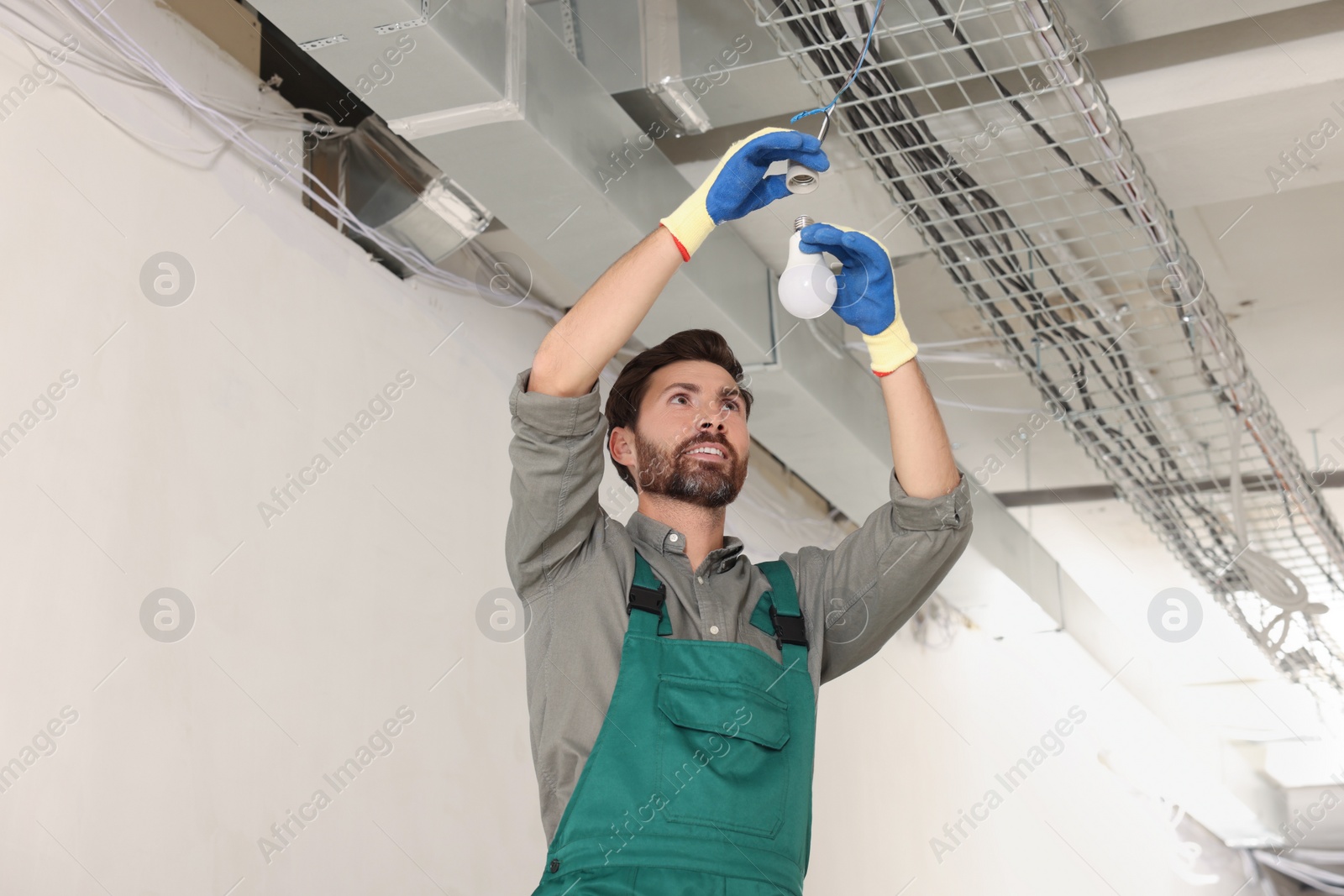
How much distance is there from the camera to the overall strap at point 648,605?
1237mm

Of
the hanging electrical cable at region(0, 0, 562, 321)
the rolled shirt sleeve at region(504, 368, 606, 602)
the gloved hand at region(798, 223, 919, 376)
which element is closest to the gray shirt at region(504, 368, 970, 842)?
the rolled shirt sleeve at region(504, 368, 606, 602)

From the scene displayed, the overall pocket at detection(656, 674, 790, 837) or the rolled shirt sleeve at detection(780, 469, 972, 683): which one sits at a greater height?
the rolled shirt sleeve at detection(780, 469, 972, 683)

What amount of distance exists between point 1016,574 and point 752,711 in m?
2.52

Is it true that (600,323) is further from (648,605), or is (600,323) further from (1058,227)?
(1058,227)

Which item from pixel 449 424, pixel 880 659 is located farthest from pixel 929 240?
pixel 880 659

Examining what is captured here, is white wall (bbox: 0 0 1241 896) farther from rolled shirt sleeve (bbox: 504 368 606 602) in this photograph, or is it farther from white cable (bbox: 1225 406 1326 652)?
white cable (bbox: 1225 406 1326 652)

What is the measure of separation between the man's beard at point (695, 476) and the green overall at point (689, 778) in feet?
0.53

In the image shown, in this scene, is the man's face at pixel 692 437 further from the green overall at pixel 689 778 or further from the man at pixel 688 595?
the green overall at pixel 689 778

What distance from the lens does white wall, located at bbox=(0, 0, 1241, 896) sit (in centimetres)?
147

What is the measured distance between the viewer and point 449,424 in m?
2.32

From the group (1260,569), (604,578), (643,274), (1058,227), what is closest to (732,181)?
(643,274)

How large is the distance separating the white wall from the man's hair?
0.61 meters

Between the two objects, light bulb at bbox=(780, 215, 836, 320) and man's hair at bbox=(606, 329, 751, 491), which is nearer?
light bulb at bbox=(780, 215, 836, 320)

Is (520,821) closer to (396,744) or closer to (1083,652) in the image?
(396,744)
